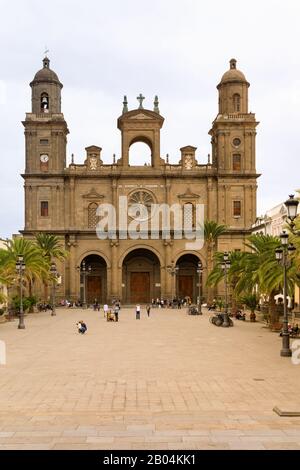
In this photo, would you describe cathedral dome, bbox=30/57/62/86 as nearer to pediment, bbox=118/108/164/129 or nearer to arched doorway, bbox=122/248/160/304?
pediment, bbox=118/108/164/129

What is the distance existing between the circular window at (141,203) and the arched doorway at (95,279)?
7.07m

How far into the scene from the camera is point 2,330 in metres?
37.0

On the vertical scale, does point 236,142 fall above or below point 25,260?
above

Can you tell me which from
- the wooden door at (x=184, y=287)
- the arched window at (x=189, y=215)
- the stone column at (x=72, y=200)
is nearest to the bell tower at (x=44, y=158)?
the stone column at (x=72, y=200)

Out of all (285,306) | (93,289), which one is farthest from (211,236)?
(285,306)

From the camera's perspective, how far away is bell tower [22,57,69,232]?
68562 mm

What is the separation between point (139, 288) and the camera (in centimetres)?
7225

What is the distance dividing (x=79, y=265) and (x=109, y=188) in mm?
9441

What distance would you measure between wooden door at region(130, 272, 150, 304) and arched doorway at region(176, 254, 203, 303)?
12.0ft

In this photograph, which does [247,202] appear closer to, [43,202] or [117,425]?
[43,202]

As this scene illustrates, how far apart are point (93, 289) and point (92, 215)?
8.88 meters

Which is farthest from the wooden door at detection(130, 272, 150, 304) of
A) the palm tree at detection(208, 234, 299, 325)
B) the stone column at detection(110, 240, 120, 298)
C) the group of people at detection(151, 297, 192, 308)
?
the palm tree at detection(208, 234, 299, 325)

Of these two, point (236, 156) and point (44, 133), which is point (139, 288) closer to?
point (236, 156)

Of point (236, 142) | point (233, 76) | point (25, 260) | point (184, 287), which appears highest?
point (233, 76)
